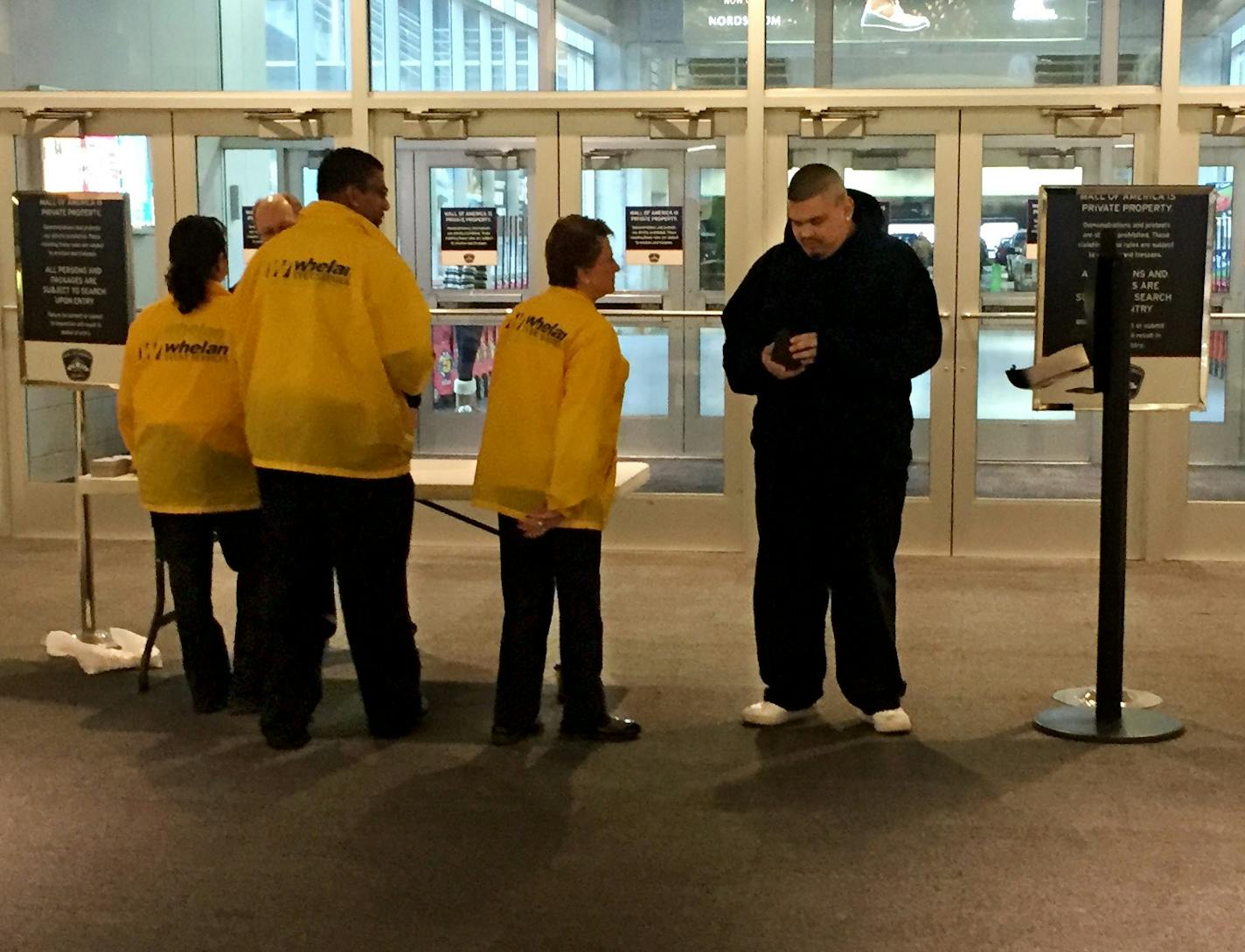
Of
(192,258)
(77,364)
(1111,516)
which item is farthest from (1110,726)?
(77,364)

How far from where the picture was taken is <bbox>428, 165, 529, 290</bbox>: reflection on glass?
26.9 ft

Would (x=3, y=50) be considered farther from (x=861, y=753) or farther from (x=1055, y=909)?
(x=1055, y=909)

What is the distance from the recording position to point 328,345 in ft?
14.4

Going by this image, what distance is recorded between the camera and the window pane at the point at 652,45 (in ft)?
26.3

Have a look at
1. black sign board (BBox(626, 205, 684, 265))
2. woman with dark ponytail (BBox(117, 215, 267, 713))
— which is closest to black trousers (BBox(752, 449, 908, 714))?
woman with dark ponytail (BBox(117, 215, 267, 713))

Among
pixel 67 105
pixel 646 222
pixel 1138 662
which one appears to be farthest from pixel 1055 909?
pixel 67 105

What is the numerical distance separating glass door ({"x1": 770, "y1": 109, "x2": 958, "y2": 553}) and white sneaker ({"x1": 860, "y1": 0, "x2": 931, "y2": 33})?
1.78 feet

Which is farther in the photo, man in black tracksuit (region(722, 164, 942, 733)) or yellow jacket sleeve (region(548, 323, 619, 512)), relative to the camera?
man in black tracksuit (region(722, 164, 942, 733))

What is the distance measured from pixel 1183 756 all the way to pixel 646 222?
14.3 feet

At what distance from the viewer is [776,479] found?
4719 millimetres

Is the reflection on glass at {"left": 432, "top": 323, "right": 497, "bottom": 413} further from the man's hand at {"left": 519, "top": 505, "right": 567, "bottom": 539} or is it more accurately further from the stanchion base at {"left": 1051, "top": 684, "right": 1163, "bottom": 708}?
the stanchion base at {"left": 1051, "top": 684, "right": 1163, "bottom": 708}

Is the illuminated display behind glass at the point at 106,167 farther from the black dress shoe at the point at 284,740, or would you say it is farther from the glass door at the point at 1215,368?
the glass door at the point at 1215,368

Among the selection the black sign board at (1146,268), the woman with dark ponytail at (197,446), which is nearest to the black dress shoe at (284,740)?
the woman with dark ponytail at (197,446)

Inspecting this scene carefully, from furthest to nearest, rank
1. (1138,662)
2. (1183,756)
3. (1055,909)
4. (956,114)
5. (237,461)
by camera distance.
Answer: (956,114), (1138,662), (237,461), (1183,756), (1055,909)
